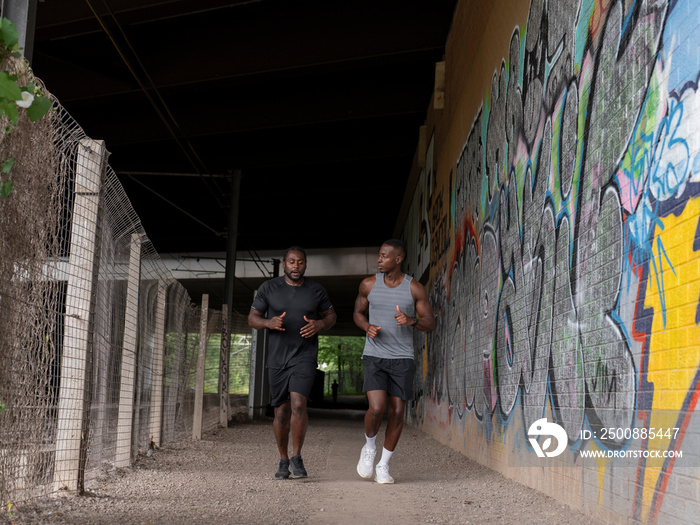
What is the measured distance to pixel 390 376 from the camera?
5.61 m

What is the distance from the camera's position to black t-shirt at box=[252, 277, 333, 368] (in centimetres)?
559

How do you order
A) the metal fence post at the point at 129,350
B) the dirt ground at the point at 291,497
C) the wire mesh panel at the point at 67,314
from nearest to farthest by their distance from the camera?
the wire mesh panel at the point at 67,314, the dirt ground at the point at 291,497, the metal fence post at the point at 129,350

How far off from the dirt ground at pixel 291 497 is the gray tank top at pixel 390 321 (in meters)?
1.03

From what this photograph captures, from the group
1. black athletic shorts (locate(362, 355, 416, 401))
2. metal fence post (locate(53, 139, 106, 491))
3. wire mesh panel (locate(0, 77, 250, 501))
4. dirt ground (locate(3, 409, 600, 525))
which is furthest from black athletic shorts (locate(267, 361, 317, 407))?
metal fence post (locate(53, 139, 106, 491))

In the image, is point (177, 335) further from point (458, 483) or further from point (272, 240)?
point (272, 240)

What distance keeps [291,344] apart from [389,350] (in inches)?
30.8

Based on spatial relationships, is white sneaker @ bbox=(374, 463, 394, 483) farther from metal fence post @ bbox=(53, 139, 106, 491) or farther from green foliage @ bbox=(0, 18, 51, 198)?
green foliage @ bbox=(0, 18, 51, 198)

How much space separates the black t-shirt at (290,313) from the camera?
5594 mm

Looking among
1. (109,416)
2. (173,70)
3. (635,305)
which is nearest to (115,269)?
(109,416)

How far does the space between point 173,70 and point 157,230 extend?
13.1 meters

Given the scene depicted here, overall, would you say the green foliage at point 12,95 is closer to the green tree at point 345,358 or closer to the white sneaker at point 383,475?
the white sneaker at point 383,475

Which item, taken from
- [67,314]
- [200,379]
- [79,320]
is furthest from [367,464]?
[200,379]

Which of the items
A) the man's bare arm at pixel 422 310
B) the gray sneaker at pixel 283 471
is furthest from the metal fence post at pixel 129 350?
the man's bare arm at pixel 422 310

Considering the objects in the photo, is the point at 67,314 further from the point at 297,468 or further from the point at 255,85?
the point at 255,85
